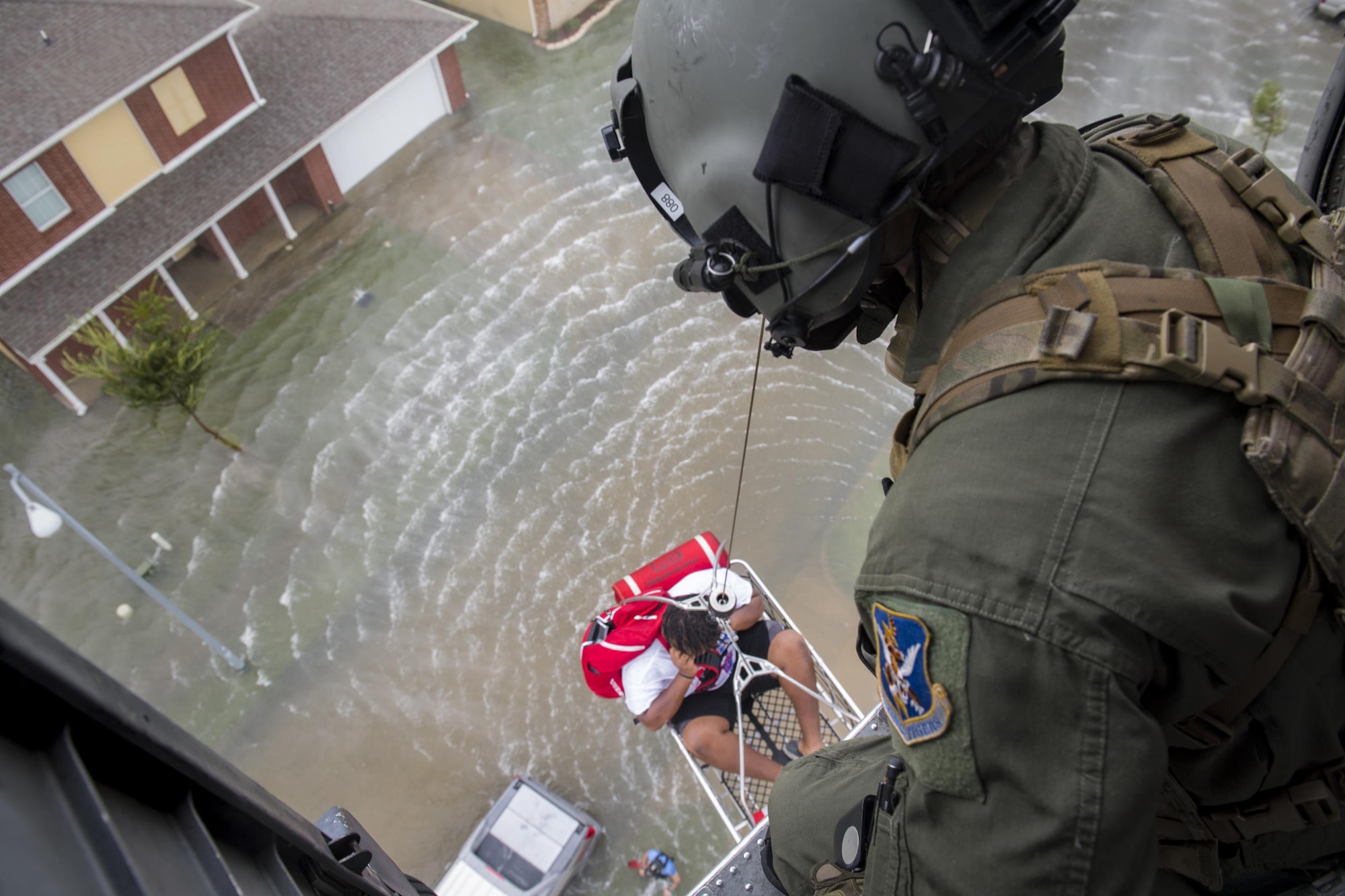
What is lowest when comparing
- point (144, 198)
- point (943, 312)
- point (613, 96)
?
point (943, 312)

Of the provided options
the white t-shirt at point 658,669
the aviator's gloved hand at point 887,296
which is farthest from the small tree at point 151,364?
the aviator's gloved hand at point 887,296

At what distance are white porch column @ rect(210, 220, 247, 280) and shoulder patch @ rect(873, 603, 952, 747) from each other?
1085 cm

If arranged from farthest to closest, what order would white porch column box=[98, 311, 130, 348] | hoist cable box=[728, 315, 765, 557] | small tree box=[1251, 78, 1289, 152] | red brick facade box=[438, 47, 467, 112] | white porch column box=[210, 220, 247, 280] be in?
red brick facade box=[438, 47, 467, 112] → white porch column box=[210, 220, 247, 280] → small tree box=[1251, 78, 1289, 152] → white porch column box=[98, 311, 130, 348] → hoist cable box=[728, 315, 765, 557]

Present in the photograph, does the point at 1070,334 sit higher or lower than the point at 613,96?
lower

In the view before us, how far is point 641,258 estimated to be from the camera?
11.0m

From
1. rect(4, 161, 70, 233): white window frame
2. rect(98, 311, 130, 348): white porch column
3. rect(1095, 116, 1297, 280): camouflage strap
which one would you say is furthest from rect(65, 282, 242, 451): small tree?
rect(1095, 116, 1297, 280): camouflage strap

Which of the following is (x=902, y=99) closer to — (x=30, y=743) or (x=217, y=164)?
(x=30, y=743)

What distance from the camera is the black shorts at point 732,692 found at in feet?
15.8

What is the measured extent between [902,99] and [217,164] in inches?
429

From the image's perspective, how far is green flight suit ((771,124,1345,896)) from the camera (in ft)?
5.20

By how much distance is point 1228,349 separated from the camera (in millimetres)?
1639

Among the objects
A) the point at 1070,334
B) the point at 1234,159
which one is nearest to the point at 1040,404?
the point at 1070,334

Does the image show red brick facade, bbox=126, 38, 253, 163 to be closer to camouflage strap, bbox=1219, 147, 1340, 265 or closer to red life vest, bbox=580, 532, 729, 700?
red life vest, bbox=580, 532, 729, 700

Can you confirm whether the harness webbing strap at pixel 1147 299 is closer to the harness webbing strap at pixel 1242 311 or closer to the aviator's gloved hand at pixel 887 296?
the harness webbing strap at pixel 1242 311
